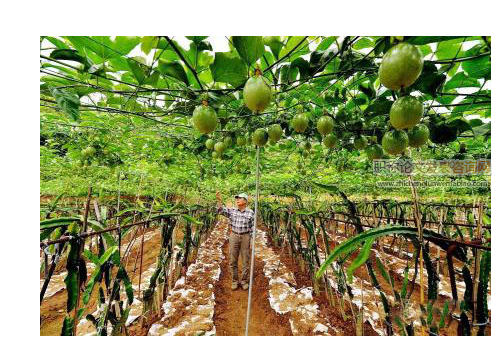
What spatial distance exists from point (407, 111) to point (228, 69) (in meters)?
0.78

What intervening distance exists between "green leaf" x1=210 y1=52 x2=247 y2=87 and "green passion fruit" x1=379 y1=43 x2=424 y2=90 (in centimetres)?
63

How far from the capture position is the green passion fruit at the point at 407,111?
90 centimetres

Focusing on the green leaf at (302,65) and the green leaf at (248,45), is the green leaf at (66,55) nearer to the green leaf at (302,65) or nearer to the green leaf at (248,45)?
the green leaf at (248,45)

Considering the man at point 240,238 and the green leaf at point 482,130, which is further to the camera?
the man at point 240,238

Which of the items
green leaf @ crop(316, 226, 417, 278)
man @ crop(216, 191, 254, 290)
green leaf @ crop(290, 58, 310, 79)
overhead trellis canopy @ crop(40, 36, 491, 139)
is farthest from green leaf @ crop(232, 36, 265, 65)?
man @ crop(216, 191, 254, 290)

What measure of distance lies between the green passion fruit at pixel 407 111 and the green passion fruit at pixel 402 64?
0.14 metres

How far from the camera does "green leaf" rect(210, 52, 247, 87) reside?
115 cm

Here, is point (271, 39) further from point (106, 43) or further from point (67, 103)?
point (67, 103)

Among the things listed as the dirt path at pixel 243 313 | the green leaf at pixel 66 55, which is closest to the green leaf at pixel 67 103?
the green leaf at pixel 66 55

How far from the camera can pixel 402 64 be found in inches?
29.5

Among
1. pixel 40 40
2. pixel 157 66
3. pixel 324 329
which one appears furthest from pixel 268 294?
pixel 40 40
